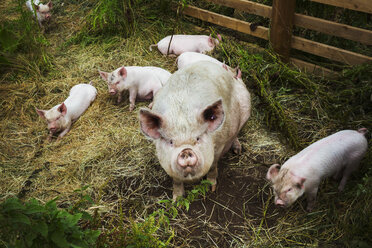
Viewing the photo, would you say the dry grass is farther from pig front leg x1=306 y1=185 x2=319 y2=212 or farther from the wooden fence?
the wooden fence

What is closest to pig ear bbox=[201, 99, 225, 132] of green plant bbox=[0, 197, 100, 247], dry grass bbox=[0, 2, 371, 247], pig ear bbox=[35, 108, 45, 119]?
dry grass bbox=[0, 2, 371, 247]

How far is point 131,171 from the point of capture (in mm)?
4172

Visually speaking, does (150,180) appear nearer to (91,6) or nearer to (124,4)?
(124,4)

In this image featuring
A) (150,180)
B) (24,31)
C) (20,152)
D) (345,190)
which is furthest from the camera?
(24,31)

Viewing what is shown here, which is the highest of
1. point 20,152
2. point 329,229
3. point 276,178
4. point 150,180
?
point 276,178

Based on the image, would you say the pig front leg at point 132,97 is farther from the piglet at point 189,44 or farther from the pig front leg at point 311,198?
the pig front leg at point 311,198

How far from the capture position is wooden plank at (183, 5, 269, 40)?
557 centimetres

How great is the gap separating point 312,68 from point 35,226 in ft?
14.7

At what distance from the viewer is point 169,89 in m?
3.48

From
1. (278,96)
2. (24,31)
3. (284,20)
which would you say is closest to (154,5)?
(24,31)

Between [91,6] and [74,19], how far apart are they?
52 centimetres

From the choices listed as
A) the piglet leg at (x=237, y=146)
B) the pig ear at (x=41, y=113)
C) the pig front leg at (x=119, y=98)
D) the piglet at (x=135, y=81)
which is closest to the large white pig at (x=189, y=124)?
the piglet leg at (x=237, y=146)

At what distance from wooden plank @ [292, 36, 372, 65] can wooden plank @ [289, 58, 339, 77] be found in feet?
0.62

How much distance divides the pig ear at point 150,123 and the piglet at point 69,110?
228 cm
